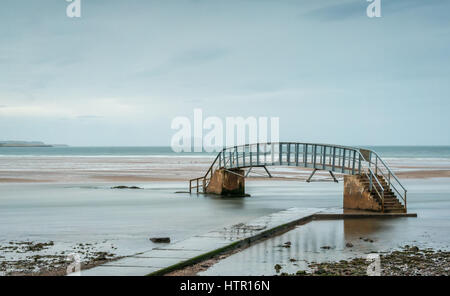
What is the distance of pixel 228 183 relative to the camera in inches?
1230

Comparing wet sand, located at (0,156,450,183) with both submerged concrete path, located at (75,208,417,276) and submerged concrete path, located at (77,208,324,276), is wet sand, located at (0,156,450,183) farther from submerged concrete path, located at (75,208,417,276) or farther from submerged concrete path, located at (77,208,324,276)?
submerged concrete path, located at (77,208,324,276)

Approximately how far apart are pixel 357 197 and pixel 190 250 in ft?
35.7

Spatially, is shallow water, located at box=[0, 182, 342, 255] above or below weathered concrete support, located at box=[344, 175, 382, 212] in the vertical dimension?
below

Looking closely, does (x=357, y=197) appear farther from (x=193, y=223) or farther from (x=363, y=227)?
(x=193, y=223)

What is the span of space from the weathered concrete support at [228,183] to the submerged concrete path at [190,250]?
1305cm

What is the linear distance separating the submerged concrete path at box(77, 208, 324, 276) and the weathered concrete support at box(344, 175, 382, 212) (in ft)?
13.4

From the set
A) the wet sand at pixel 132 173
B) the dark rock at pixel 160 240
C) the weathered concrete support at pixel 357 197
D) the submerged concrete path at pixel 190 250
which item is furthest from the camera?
the wet sand at pixel 132 173

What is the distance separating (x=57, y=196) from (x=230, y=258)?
1978 centimetres

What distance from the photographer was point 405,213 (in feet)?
66.7

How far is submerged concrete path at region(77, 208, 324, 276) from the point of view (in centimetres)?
1021

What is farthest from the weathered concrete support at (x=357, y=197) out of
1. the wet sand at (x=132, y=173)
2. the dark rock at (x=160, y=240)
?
the dark rock at (x=160, y=240)

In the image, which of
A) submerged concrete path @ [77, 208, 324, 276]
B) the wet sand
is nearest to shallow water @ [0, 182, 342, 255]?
submerged concrete path @ [77, 208, 324, 276]

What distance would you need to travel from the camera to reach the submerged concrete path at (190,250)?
33.5ft

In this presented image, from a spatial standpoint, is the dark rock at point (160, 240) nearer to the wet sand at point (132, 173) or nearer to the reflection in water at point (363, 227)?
the reflection in water at point (363, 227)
